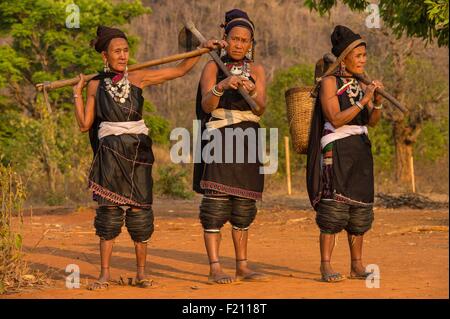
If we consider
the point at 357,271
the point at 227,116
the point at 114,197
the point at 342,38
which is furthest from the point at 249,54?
the point at 357,271

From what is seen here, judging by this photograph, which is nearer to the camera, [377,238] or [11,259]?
[11,259]

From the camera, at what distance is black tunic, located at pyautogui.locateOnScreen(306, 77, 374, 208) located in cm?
747

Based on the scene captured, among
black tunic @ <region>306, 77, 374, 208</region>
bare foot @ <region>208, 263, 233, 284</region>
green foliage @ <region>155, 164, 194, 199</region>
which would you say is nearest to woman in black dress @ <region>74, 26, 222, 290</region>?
bare foot @ <region>208, 263, 233, 284</region>

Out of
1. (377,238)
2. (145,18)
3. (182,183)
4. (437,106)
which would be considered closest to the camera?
(377,238)

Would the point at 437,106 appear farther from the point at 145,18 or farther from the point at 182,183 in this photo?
the point at 145,18

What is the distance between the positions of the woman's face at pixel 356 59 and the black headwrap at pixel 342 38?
0.23 feet

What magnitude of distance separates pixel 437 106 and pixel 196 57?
18.4m

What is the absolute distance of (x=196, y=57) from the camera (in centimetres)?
751

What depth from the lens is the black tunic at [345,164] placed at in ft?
24.5

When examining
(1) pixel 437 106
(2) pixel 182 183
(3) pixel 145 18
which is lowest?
(2) pixel 182 183

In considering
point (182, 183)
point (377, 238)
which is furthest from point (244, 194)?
point (182, 183)

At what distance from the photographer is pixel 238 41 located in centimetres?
751

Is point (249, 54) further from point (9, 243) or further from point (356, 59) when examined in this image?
point (9, 243)
